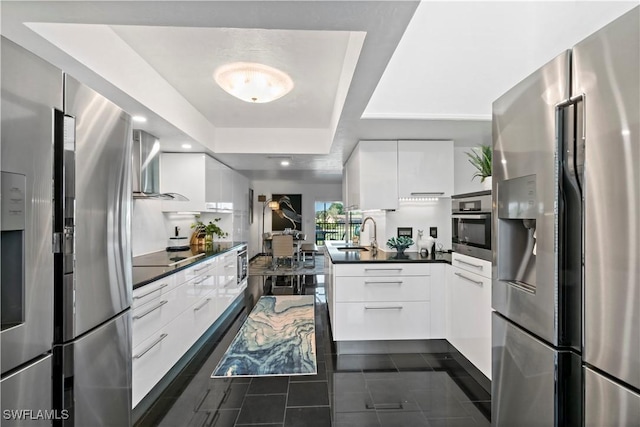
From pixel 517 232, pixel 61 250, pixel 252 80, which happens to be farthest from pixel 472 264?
pixel 61 250

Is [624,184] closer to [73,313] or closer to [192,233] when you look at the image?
[73,313]

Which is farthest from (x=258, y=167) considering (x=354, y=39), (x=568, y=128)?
Result: (x=568, y=128)

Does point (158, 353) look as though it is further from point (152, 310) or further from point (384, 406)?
point (384, 406)

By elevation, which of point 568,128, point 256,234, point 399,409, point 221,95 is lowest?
point 399,409

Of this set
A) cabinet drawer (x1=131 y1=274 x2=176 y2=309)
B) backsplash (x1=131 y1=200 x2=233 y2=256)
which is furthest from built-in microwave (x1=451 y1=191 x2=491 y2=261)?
backsplash (x1=131 y1=200 x2=233 y2=256)

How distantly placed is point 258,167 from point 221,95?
2.29m

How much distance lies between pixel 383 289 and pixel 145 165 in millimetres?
2655

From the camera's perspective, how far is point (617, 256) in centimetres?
77

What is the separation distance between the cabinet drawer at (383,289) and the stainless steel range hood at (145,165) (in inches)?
82.3

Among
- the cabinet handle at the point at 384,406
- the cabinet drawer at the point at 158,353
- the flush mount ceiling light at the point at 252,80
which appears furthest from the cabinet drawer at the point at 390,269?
the flush mount ceiling light at the point at 252,80

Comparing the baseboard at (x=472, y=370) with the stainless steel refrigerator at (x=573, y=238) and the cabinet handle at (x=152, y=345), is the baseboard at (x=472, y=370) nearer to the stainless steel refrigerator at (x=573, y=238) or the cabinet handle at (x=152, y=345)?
the stainless steel refrigerator at (x=573, y=238)

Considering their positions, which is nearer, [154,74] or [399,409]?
[399,409]

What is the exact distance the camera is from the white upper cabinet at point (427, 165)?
11.0 ft

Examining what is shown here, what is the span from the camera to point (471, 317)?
2459mm
